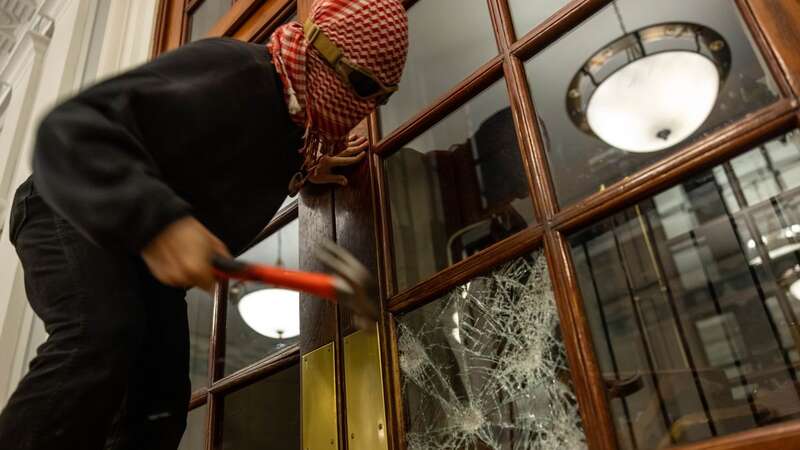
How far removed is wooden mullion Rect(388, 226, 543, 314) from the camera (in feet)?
2.83

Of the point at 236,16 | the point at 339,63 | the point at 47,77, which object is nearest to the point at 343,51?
the point at 339,63

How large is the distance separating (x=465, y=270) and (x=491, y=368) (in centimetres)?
14

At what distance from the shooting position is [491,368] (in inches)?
34.6

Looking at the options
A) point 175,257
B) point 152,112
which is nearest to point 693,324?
point 175,257

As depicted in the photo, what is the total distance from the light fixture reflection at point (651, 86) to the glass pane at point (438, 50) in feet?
0.69

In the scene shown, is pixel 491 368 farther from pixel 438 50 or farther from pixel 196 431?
pixel 196 431

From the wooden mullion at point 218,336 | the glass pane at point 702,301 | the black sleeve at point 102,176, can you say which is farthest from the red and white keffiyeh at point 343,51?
the wooden mullion at point 218,336

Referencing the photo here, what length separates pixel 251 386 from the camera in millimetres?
1285

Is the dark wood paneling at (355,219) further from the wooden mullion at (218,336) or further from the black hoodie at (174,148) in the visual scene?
the wooden mullion at (218,336)

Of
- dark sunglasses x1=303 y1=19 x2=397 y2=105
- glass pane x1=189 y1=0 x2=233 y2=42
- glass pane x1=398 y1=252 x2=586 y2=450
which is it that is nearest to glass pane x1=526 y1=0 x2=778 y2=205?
glass pane x1=398 y1=252 x2=586 y2=450

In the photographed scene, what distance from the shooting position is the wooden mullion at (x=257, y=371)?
47.0 inches

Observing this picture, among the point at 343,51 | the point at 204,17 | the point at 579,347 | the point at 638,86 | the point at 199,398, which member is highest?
the point at 204,17

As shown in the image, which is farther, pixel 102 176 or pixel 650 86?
pixel 650 86

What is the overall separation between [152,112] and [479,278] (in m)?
0.49
